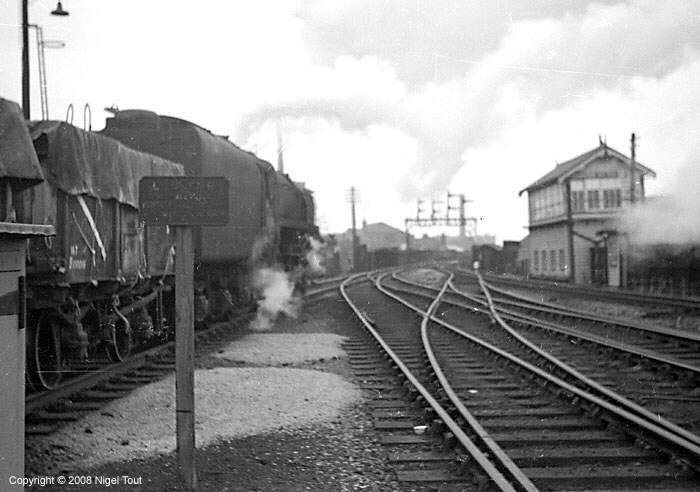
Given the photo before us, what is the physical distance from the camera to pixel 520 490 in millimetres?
4258

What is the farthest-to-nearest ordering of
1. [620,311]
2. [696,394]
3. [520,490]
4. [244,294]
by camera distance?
[620,311] < [244,294] < [696,394] < [520,490]

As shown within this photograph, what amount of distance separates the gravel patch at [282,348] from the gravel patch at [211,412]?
3.68ft

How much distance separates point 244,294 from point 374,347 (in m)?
4.27

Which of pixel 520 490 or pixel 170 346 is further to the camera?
pixel 170 346

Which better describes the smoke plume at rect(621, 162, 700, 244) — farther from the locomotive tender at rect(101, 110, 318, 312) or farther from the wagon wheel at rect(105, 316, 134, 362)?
the wagon wheel at rect(105, 316, 134, 362)

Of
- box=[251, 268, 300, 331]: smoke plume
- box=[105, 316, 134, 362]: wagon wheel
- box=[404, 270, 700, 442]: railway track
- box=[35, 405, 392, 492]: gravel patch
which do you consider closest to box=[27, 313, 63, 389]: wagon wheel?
box=[105, 316, 134, 362]: wagon wheel

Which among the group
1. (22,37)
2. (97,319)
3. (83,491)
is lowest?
(83,491)

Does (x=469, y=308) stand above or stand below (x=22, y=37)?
below

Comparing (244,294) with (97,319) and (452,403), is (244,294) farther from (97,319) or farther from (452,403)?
(452,403)

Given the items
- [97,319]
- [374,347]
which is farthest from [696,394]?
[97,319]

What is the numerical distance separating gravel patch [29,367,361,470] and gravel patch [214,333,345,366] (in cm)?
112

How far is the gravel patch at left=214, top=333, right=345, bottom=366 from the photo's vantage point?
32.1ft

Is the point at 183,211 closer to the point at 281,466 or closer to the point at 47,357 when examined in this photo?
the point at 281,466

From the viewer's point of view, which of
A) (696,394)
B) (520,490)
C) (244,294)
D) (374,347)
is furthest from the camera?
(244,294)
